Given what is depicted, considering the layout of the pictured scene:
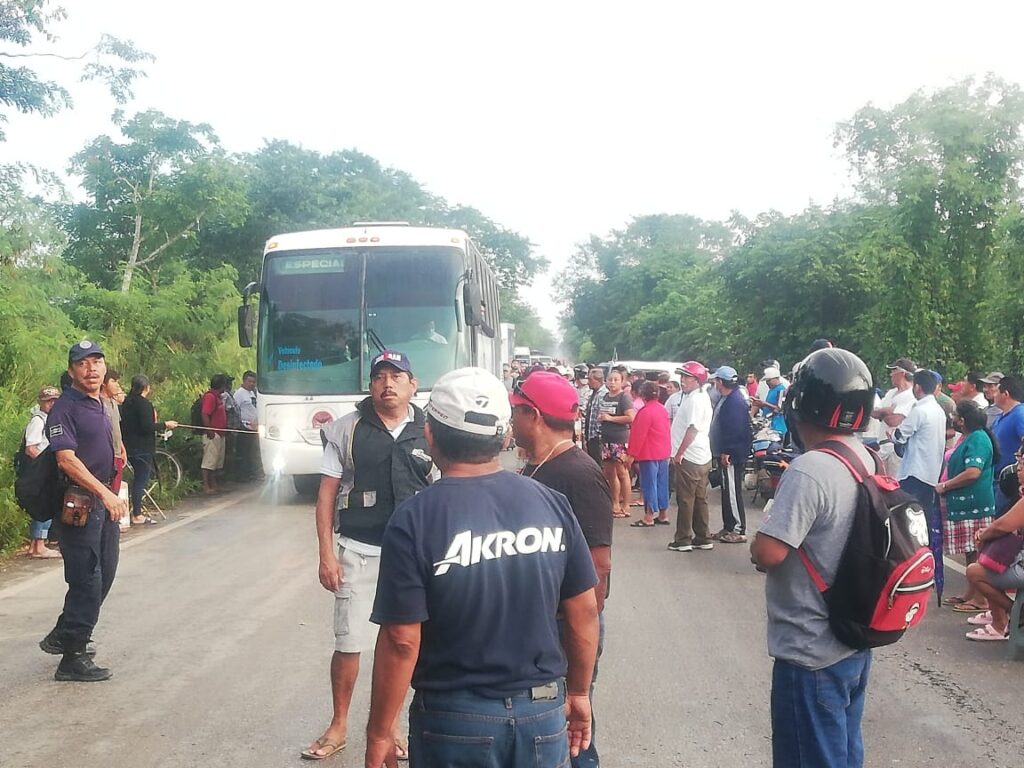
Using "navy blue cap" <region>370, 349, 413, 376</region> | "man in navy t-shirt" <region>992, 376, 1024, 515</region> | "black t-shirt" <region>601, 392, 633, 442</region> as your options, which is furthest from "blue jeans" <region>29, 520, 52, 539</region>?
"man in navy t-shirt" <region>992, 376, 1024, 515</region>

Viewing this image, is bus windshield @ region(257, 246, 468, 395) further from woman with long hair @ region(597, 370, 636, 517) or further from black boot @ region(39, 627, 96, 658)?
black boot @ region(39, 627, 96, 658)

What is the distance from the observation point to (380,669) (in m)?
2.65

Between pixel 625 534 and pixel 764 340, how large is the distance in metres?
18.7

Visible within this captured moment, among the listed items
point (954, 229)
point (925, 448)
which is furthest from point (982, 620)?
point (954, 229)

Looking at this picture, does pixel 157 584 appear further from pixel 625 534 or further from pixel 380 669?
pixel 380 669

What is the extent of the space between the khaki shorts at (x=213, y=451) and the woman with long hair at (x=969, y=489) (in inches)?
393

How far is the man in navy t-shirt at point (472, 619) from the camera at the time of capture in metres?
2.57

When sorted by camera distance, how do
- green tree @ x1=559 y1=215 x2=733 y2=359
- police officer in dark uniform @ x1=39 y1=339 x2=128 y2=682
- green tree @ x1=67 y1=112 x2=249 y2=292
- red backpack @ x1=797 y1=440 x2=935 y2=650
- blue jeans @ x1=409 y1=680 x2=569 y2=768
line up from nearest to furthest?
blue jeans @ x1=409 y1=680 x2=569 y2=768, red backpack @ x1=797 y1=440 x2=935 y2=650, police officer in dark uniform @ x1=39 y1=339 x2=128 y2=682, green tree @ x1=67 y1=112 x2=249 y2=292, green tree @ x1=559 y1=215 x2=733 y2=359

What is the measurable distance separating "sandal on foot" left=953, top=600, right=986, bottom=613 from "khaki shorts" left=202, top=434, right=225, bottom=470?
402 inches

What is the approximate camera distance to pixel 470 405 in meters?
2.77

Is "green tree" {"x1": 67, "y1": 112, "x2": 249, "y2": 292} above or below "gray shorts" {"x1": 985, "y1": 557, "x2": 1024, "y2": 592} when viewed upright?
above

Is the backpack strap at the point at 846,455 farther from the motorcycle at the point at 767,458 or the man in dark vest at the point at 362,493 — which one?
the motorcycle at the point at 767,458

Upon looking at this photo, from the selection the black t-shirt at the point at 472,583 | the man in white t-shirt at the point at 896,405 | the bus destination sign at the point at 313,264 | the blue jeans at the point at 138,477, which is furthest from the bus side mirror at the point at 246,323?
the black t-shirt at the point at 472,583

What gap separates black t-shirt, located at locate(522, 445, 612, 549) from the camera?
3.73 metres
